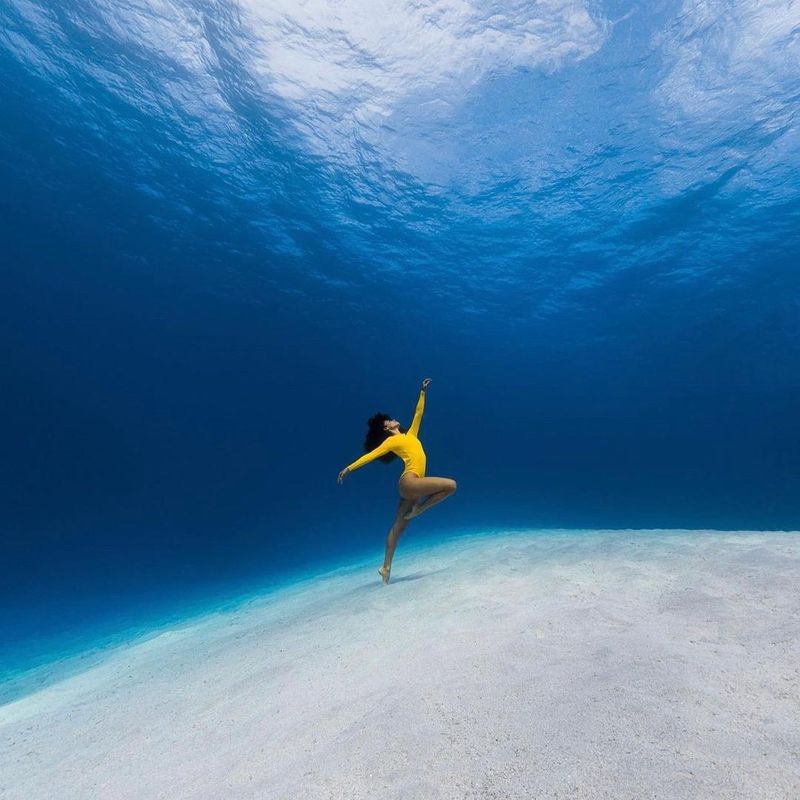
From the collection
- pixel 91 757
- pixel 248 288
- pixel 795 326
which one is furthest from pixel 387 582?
pixel 795 326

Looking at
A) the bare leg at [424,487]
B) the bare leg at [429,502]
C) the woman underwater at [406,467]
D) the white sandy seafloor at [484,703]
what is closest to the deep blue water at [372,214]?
the white sandy seafloor at [484,703]

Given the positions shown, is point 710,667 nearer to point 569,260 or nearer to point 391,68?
point 391,68

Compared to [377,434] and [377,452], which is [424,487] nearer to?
[377,452]

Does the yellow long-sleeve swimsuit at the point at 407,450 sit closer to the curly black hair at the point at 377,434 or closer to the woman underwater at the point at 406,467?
the woman underwater at the point at 406,467

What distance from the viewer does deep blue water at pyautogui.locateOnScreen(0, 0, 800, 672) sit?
1144 cm

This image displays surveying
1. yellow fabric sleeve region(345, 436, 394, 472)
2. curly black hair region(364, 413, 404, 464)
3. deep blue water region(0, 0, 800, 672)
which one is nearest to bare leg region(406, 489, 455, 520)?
curly black hair region(364, 413, 404, 464)

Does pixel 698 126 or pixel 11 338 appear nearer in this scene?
pixel 698 126

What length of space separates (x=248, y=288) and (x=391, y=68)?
19215 mm

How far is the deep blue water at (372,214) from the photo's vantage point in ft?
37.5

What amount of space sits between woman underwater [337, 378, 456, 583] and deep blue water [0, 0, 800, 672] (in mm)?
10876

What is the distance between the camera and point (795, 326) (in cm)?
3212

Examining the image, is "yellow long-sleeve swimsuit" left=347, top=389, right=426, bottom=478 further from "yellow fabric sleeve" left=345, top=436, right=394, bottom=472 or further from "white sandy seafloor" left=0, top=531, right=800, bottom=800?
"white sandy seafloor" left=0, top=531, right=800, bottom=800

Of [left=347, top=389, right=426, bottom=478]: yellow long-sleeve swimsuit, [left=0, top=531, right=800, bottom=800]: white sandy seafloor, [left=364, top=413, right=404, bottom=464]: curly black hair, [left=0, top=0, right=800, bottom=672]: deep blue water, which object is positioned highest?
[left=0, top=0, right=800, bottom=672]: deep blue water

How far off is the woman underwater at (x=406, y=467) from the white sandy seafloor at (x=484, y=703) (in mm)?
1281
